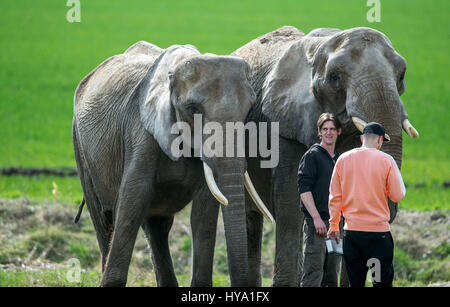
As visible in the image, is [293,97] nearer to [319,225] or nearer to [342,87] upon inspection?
[342,87]

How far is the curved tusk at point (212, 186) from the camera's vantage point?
8.90 m

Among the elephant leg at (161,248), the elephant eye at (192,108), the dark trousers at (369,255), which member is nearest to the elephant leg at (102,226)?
the elephant leg at (161,248)

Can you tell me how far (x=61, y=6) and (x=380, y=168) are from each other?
A: 39.4 meters

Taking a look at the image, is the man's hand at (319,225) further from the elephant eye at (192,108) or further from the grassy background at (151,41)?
the grassy background at (151,41)

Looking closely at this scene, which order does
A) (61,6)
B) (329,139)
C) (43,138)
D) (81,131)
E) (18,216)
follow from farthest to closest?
(61,6)
(43,138)
(18,216)
(81,131)
(329,139)

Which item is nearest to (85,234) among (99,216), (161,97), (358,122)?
(99,216)

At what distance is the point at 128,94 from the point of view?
35.5 ft

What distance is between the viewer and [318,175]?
28.8 ft

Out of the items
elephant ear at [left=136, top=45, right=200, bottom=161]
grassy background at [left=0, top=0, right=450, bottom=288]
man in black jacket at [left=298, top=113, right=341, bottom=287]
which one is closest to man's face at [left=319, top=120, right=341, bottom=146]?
man in black jacket at [left=298, top=113, right=341, bottom=287]

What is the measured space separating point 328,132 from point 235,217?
1.04 metres

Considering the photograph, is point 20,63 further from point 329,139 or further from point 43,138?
point 329,139

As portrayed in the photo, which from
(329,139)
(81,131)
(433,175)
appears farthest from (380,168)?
(433,175)

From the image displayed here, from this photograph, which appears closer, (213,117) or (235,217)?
(235,217)

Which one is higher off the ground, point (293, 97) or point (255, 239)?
point (293, 97)
